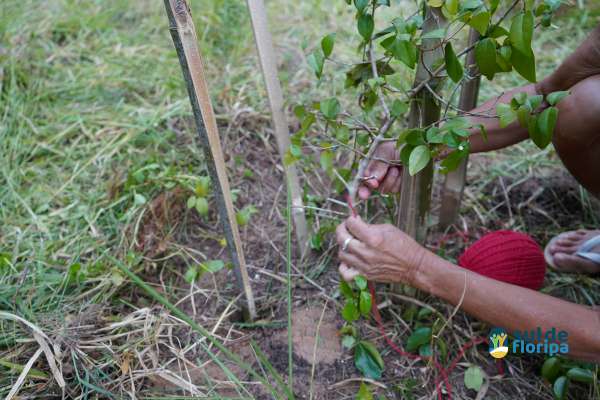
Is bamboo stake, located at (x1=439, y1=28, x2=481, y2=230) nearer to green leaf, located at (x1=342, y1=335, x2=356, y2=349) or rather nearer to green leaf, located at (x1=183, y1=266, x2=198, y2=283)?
green leaf, located at (x1=342, y1=335, x2=356, y2=349)

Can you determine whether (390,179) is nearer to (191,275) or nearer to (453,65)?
(453,65)

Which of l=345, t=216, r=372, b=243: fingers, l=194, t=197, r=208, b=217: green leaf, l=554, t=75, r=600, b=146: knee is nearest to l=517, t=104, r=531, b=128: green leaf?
l=554, t=75, r=600, b=146: knee

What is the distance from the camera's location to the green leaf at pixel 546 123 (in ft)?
2.55

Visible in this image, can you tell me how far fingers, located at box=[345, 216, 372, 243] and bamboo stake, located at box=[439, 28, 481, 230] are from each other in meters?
0.40

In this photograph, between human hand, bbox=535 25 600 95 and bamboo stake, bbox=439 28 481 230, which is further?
bamboo stake, bbox=439 28 481 230

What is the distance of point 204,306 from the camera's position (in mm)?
1277

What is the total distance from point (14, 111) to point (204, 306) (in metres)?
1.11

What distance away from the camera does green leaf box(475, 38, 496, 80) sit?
0.78m

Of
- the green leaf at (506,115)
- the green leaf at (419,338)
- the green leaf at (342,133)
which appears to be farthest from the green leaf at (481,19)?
the green leaf at (419,338)

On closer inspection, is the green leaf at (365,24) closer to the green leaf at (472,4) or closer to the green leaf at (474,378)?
the green leaf at (472,4)

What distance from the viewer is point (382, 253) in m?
1.01

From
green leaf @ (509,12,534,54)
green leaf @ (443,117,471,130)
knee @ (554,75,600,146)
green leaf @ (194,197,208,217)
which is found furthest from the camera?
green leaf @ (194,197,208,217)

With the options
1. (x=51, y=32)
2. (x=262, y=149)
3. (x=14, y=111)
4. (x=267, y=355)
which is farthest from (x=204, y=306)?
(x=51, y=32)

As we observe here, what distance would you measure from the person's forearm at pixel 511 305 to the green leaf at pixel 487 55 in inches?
15.7
